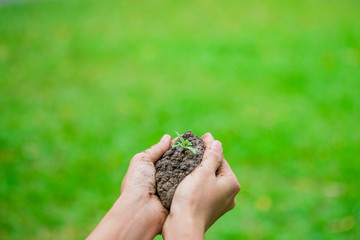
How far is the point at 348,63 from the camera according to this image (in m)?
6.92

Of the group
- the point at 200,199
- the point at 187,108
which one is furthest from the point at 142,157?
the point at 187,108

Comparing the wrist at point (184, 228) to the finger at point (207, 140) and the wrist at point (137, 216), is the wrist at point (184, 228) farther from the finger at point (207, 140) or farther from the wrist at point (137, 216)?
the finger at point (207, 140)

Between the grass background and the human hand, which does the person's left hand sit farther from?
the grass background

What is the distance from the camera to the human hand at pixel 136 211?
2074mm

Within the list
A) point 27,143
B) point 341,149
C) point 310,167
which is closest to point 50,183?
point 27,143

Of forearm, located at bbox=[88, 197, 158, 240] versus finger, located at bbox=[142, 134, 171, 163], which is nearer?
forearm, located at bbox=[88, 197, 158, 240]

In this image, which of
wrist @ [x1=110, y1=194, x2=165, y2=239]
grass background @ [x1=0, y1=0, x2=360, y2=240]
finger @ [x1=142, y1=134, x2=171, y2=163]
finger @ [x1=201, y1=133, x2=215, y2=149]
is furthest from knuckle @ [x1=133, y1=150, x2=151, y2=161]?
grass background @ [x1=0, y1=0, x2=360, y2=240]

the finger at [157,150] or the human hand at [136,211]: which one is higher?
the finger at [157,150]

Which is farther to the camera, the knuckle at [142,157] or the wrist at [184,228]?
the knuckle at [142,157]

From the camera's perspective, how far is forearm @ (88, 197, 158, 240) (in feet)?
6.74

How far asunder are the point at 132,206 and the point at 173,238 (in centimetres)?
31

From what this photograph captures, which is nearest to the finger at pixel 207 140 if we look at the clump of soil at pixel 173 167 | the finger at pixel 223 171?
the clump of soil at pixel 173 167

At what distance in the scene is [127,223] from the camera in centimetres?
211

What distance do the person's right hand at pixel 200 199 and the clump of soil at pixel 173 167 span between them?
82 millimetres
